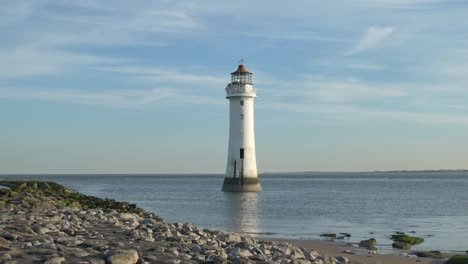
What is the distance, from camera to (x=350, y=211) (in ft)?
114

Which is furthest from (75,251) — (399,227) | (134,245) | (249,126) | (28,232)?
(249,126)

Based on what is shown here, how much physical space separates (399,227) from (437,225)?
196cm

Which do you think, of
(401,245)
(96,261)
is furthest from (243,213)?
(96,261)

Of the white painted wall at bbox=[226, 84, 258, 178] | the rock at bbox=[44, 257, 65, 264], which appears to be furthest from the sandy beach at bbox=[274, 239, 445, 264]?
the white painted wall at bbox=[226, 84, 258, 178]

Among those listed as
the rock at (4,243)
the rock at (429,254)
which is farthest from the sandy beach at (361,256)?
the rock at (4,243)

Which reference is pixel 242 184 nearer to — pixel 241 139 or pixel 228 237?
pixel 241 139

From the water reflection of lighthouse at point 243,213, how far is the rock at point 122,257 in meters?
14.2

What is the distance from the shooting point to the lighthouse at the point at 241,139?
141 feet

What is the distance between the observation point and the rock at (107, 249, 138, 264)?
8406 mm

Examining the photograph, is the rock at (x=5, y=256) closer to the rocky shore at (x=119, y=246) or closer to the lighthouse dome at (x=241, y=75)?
the rocky shore at (x=119, y=246)

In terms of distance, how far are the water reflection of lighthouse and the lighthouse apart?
100 centimetres

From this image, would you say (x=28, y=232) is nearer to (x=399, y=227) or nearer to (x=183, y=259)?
(x=183, y=259)

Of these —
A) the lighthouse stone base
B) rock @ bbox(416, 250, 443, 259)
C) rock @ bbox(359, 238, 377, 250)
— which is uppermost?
the lighthouse stone base

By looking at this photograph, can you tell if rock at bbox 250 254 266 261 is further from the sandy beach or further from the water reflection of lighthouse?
the water reflection of lighthouse
